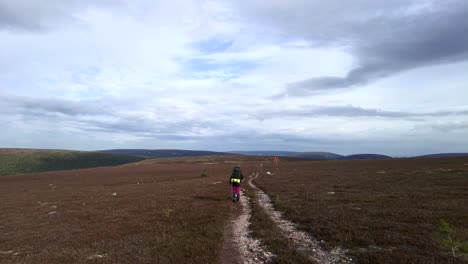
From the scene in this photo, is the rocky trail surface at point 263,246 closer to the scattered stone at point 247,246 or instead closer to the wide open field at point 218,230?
the scattered stone at point 247,246

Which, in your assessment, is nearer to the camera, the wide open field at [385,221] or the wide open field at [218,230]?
the wide open field at [385,221]

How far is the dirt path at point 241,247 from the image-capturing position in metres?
12.4

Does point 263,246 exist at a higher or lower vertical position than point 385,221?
lower

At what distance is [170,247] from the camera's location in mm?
14570

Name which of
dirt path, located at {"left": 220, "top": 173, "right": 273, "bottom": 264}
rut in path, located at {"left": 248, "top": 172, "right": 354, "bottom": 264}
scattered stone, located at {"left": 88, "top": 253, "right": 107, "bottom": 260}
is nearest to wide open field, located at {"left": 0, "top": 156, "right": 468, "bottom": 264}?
scattered stone, located at {"left": 88, "top": 253, "right": 107, "bottom": 260}

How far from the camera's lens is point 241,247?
14133mm

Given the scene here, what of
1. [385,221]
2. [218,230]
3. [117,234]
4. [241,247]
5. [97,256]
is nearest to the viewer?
[97,256]

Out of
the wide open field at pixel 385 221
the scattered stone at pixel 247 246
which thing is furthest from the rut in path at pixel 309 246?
the scattered stone at pixel 247 246

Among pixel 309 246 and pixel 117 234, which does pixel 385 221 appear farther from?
pixel 117 234

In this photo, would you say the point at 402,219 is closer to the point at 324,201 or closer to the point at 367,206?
the point at 367,206

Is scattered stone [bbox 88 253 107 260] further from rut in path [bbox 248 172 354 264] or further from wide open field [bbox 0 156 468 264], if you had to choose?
rut in path [bbox 248 172 354 264]

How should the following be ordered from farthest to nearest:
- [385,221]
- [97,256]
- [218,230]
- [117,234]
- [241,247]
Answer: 1. [117,234]
2. [385,221]
3. [218,230]
4. [241,247]
5. [97,256]

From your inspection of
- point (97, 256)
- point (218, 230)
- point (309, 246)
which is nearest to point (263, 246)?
point (309, 246)

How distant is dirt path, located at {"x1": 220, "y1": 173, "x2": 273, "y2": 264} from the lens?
40.6 ft
